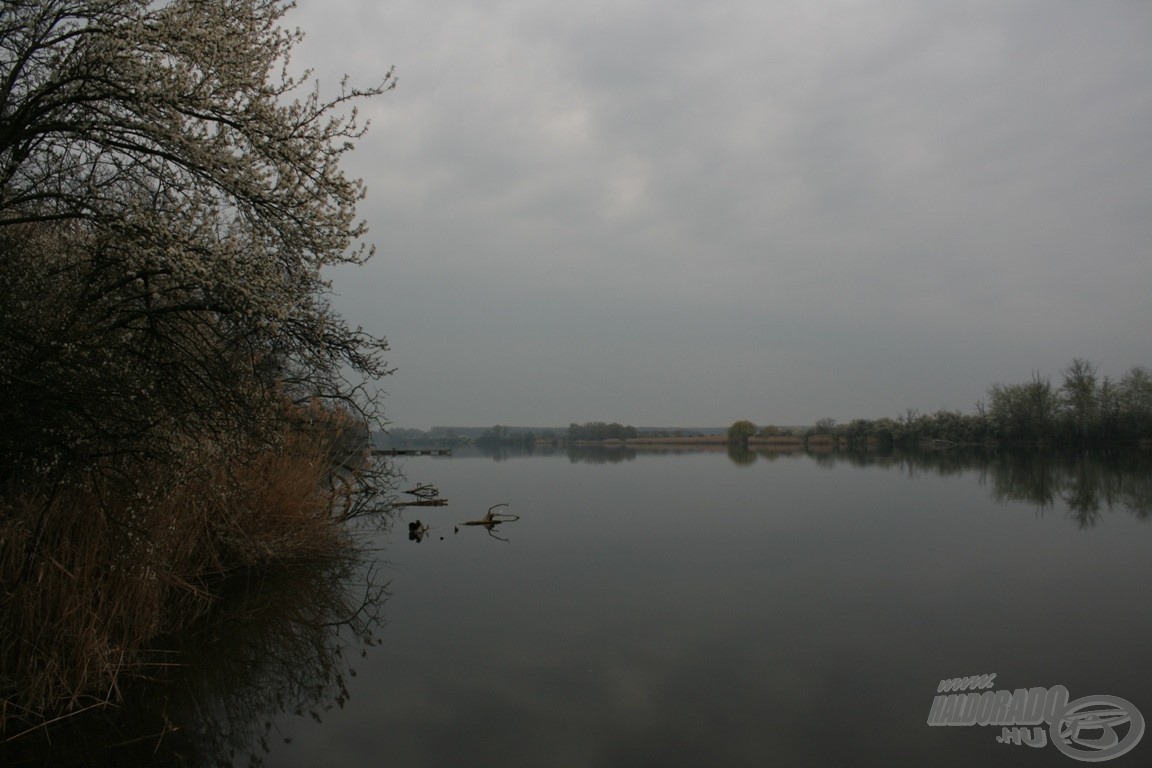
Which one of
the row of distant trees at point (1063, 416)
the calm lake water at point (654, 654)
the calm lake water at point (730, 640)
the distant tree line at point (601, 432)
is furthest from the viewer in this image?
the distant tree line at point (601, 432)

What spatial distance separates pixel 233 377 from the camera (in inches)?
265

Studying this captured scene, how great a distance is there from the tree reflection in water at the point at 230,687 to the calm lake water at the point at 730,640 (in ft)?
1.07

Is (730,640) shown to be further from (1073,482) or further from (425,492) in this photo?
(1073,482)

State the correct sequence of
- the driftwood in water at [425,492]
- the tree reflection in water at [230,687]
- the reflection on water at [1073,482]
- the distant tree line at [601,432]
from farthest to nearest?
the distant tree line at [601,432], the driftwood in water at [425,492], the reflection on water at [1073,482], the tree reflection in water at [230,687]

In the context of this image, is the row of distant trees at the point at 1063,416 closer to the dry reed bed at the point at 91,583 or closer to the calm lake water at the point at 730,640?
the calm lake water at the point at 730,640

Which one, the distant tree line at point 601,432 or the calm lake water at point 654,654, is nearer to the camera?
the calm lake water at point 654,654

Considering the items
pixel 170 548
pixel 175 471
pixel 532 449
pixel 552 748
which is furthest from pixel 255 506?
pixel 532 449

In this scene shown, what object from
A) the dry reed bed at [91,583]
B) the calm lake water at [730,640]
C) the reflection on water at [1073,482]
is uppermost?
the dry reed bed at [91,583]

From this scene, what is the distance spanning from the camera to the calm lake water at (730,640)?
572cm

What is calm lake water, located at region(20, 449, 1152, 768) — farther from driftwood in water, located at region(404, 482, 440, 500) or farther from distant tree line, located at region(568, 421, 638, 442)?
distant tree line, located at region(568, 421, 638, 442)

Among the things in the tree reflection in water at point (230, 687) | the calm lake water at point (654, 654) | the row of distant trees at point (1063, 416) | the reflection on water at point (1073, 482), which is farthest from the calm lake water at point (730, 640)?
the row of distant trees at point (1063, 416)

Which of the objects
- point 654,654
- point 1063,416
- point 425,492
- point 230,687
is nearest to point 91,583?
point 230,687

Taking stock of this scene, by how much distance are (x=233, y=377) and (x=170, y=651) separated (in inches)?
115

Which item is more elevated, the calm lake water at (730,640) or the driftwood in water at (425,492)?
the driftwood in water at (425,492)
